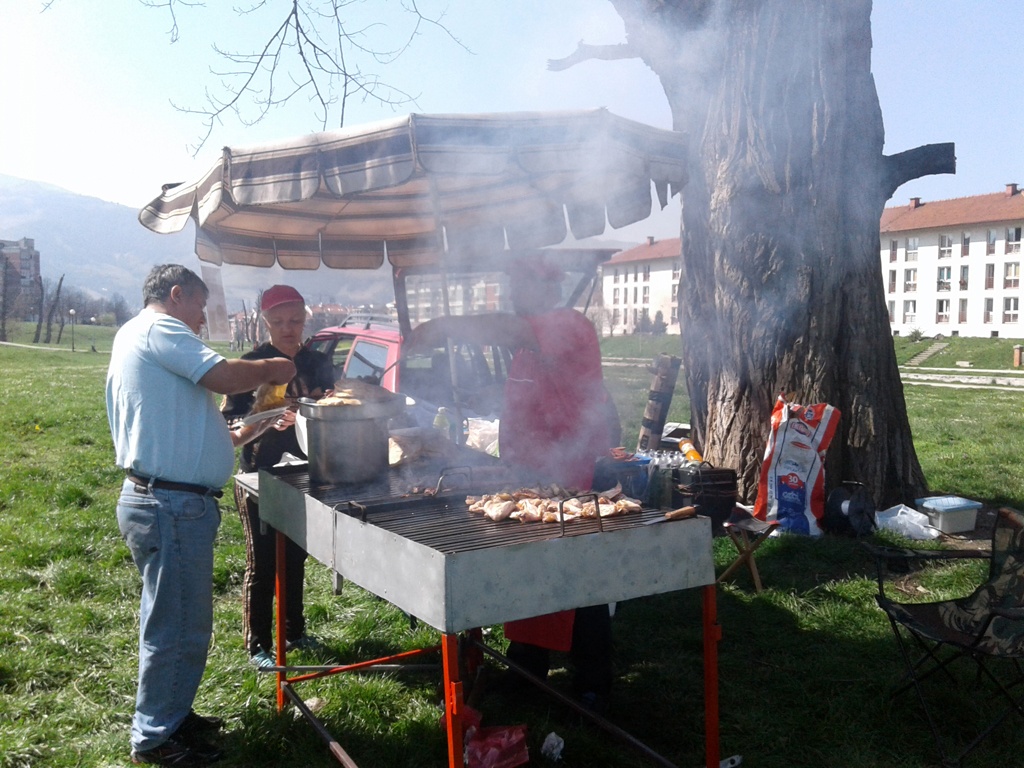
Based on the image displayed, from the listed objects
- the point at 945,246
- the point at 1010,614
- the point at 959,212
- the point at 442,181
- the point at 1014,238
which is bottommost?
the point at 1010,614

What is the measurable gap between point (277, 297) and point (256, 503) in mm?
1095

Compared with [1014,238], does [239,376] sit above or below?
below

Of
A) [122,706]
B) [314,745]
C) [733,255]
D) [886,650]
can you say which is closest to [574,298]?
[733,255]

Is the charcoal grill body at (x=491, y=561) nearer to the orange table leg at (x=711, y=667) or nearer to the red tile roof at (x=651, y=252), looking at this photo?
the orange table leg at (x=711, y=667)

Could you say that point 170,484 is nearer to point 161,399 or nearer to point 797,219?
point 161,399

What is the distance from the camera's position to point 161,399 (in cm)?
282

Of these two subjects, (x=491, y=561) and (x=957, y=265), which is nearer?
(x=491, y=561)

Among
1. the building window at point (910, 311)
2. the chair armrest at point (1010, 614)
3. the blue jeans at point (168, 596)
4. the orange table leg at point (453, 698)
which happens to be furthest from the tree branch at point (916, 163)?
the building window at point (910, 311)

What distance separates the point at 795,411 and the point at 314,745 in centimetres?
400

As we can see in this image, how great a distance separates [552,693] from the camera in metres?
3.25

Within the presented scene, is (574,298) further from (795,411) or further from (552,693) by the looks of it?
(552,693)

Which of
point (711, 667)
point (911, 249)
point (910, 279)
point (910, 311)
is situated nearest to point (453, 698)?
point (711, 667)

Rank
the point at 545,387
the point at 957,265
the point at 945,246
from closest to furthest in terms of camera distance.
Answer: the point at 545,387, the point at 957,265, the point at 945,246

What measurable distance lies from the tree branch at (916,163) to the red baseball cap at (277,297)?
463 centimetres
